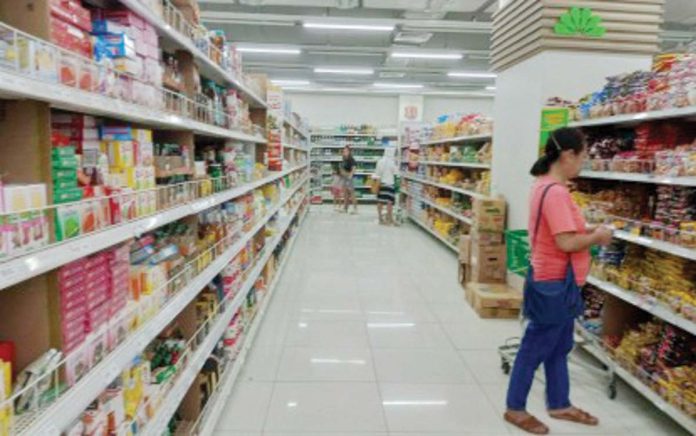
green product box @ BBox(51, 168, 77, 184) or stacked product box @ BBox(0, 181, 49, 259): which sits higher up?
green product box @ BBox(51, 168, 77, 184)

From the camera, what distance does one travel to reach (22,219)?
109 centimetres

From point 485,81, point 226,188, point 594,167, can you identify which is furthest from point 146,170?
point 485,81

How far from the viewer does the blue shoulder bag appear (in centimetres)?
269

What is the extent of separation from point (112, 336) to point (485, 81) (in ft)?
52.5

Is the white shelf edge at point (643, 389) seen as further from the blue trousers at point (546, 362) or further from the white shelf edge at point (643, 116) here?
the white shelf edge at point (643, 116)

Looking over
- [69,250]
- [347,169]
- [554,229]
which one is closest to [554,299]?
[554,229]

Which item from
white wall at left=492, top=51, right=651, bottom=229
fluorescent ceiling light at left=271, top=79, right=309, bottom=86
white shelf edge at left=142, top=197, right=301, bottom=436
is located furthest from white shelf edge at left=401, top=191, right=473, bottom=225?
fluorescent ceiling light at left=271, top=79, right=309, bottom=86

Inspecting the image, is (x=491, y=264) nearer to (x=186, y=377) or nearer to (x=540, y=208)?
(x=540, y=208)

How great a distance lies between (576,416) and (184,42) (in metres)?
3.10

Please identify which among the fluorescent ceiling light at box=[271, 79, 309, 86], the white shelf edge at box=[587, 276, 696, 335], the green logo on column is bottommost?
the white shelf edge at box=[587, 276, 696, 335]

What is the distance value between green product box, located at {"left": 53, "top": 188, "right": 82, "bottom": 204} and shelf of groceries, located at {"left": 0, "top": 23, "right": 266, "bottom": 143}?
239mm

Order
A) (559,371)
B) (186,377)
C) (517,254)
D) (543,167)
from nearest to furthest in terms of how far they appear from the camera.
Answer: (186,377)
(543,167)
(559,371)
(517,254)

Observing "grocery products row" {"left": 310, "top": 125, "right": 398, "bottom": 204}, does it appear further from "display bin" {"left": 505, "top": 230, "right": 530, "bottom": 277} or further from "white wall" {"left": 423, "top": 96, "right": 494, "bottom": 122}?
"display bin" {"left": 505, "top": 230, "right": 530, "bottom": 277}

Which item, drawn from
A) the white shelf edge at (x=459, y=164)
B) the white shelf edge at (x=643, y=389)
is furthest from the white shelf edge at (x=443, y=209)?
the white shelf edge at (x=643, y=389)
